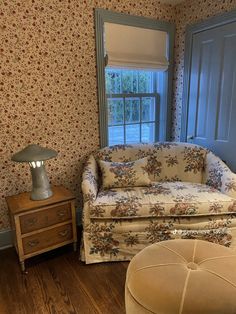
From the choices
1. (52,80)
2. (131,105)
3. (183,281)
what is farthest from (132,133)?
(183,281)

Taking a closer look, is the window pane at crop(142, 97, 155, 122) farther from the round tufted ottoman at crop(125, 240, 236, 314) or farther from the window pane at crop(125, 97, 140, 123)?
the round tufted ottoman at crop(125, 240, 236, 314)

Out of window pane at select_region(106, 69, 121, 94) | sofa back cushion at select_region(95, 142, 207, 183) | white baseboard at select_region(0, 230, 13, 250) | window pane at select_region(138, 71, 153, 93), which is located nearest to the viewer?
white baseboard at select_region(0, 230, 13, 250)

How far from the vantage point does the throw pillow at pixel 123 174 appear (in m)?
2.17

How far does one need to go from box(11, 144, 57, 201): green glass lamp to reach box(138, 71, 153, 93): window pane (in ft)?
4.72

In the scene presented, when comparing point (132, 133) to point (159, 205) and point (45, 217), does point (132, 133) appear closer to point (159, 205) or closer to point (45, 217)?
point (159, 205)

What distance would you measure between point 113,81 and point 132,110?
41 cm

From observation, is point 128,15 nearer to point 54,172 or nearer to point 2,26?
point 2,26

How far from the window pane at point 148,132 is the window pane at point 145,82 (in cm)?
42

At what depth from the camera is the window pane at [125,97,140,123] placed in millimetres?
2737

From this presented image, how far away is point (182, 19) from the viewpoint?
2621 mm

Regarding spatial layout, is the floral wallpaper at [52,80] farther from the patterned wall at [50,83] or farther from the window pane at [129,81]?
the window pane at [129,81]

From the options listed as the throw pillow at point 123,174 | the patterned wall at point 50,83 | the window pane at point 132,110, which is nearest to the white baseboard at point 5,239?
the patterned wall at point 50,83

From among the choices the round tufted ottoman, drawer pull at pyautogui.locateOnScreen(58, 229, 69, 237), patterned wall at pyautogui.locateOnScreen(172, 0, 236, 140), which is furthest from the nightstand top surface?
patterned wall at pyautogui.locateOnScreen(172, 0, 236, 140)

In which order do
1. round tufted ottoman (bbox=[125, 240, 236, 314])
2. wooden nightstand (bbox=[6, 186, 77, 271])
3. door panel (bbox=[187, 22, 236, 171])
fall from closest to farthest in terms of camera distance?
round tufted ottoman (bbox=[125, 240, 236, 314]) < wooden nightstand (bbox=[6, 186, 77, 271]) < door panel (bbox=[187, 22, 236, 171])
